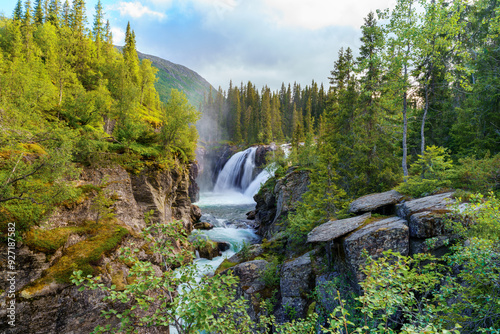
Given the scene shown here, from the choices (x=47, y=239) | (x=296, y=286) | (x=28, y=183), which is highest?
(x=28, y=183)

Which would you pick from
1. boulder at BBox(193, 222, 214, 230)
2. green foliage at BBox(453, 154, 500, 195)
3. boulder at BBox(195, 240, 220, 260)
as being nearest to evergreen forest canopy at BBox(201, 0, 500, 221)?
green foliage at BBox(453, 154, 500, 195)

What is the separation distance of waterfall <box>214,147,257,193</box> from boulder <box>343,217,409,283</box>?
43.9 m

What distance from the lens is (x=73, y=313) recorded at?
7164 millimetres

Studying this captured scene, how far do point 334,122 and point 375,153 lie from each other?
521 cm

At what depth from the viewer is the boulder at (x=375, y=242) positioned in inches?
262

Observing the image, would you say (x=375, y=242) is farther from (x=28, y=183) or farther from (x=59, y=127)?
(x=59, y=127)

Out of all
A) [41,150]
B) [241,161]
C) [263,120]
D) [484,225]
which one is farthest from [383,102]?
[263,120]

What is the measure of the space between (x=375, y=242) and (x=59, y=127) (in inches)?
716

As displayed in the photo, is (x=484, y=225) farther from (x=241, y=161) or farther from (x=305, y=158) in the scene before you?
(x=241, y=161)

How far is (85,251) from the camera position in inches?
335

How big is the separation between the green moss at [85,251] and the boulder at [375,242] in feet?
31.5

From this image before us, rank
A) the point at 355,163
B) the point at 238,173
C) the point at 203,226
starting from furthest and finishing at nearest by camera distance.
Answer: the point at 238,173, the point at 203,226, the point at 355,163

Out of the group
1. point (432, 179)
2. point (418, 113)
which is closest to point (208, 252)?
point (432, 179)

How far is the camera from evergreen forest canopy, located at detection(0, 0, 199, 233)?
757 centimetres
